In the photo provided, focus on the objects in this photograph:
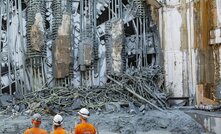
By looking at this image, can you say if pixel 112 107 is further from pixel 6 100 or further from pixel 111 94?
pixel 6 100

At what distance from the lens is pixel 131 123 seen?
33.4ft

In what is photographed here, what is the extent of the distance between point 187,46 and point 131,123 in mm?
3291

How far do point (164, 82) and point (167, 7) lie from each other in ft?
7.41

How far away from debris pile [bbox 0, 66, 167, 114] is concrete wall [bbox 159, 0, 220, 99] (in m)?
0.52

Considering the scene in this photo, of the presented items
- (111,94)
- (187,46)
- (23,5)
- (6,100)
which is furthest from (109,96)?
(23,5)

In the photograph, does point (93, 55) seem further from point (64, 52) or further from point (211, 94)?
point (211, 94)

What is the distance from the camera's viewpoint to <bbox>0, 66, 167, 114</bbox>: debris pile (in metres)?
11.6

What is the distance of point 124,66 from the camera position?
13023 mm

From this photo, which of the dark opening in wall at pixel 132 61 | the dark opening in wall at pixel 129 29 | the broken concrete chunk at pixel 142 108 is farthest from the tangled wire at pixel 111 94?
the dark opening in wall at pixel 129 29

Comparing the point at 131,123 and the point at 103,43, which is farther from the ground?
the point at 103,43

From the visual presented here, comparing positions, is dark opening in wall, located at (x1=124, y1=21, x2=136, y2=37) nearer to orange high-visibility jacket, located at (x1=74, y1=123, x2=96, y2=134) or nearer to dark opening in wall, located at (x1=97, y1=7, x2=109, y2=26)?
dark opening in wall, located at (x1=97, y1=7, x2=109, y2=26)

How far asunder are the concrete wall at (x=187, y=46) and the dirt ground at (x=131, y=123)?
1551mm

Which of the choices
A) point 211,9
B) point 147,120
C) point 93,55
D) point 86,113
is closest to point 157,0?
point 211,9

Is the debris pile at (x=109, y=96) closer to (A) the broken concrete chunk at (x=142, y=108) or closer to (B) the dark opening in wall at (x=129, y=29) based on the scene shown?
(A) the broken concrete chunk at (x=142, y=108)
